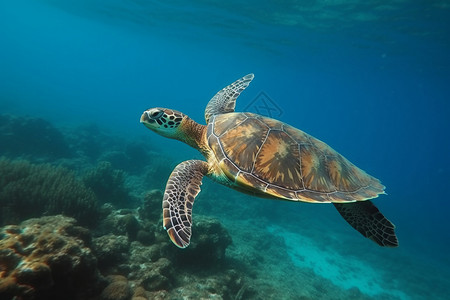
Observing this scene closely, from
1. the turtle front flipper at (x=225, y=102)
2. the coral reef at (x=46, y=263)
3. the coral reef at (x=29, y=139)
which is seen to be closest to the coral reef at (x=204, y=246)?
the coral reef at (x=46, y=263)

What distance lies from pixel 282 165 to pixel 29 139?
14769mm

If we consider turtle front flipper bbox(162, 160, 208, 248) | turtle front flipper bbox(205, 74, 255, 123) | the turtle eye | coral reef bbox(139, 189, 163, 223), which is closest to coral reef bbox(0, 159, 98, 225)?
coral reef bbox(139, 189, 163, 223)

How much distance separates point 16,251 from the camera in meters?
2.83

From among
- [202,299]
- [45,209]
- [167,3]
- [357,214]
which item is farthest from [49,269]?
[167,3]

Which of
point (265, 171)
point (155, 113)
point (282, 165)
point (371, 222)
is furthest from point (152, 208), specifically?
point (371, 222)

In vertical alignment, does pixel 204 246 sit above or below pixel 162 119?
below

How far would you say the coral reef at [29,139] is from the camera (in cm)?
1180

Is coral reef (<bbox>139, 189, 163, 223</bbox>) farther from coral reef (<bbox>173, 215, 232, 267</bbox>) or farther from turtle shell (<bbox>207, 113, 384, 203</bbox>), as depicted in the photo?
turtle shell (<bbox>207, 113, 384, 203</bbox>)

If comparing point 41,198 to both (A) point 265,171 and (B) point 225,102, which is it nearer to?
(B) point 225,102

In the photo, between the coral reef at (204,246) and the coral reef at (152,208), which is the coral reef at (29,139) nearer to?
the coral reef at (152,208)

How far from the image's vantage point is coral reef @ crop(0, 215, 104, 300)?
2619 millimetres

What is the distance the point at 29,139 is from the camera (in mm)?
12648

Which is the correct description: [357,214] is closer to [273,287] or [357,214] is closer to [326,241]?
[273,287]

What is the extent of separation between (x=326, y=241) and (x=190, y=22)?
2675cm
